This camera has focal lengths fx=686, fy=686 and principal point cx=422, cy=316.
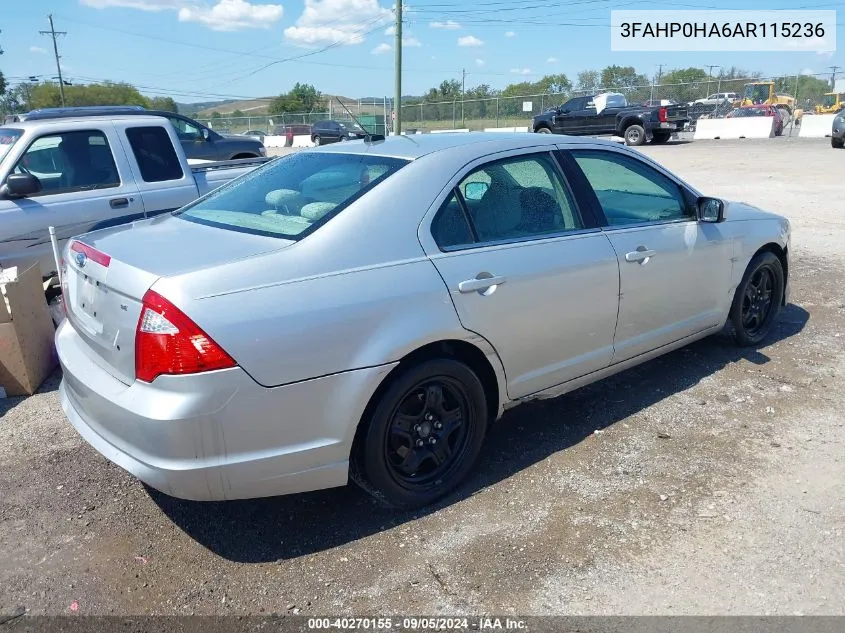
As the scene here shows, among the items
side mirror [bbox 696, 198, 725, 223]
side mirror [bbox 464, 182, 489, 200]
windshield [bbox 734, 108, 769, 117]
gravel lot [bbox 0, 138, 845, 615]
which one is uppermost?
windshield [bbox 734, 108, 769, 117]

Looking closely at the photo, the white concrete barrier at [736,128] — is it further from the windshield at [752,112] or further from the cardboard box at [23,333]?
the cardboard box at [23,333]

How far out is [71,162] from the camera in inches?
237

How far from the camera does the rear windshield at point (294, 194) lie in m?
3.07

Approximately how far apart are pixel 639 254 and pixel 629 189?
0.71 meters

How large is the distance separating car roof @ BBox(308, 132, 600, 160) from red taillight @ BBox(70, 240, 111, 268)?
4.38ft

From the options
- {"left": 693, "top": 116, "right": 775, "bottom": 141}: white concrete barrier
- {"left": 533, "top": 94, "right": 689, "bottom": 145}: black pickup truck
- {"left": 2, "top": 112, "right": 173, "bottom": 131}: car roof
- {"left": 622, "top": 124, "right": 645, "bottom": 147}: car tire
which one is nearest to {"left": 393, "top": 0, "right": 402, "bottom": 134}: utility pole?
{"left": 533, "top": 94, "right": 689, "bottom": 145}: black pickup truck

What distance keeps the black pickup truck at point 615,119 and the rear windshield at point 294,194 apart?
23.4 metres

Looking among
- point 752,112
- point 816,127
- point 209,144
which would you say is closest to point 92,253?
point 209,144

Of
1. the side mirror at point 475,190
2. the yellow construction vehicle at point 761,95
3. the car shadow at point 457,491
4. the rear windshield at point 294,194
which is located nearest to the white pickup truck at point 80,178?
the rear windshield at point 294,194

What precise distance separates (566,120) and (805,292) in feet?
70.5

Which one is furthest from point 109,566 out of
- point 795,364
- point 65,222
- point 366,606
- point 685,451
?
point 795,364

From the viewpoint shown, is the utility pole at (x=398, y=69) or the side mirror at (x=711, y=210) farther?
the utility pole at (x=398, y=69)

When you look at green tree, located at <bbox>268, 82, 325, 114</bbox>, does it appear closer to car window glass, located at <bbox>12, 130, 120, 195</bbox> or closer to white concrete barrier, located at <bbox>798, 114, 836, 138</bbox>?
white concrete barrier, located at <bbox>798, 114, 836, 138</bbox>

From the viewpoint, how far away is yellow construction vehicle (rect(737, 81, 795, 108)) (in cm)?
4038
